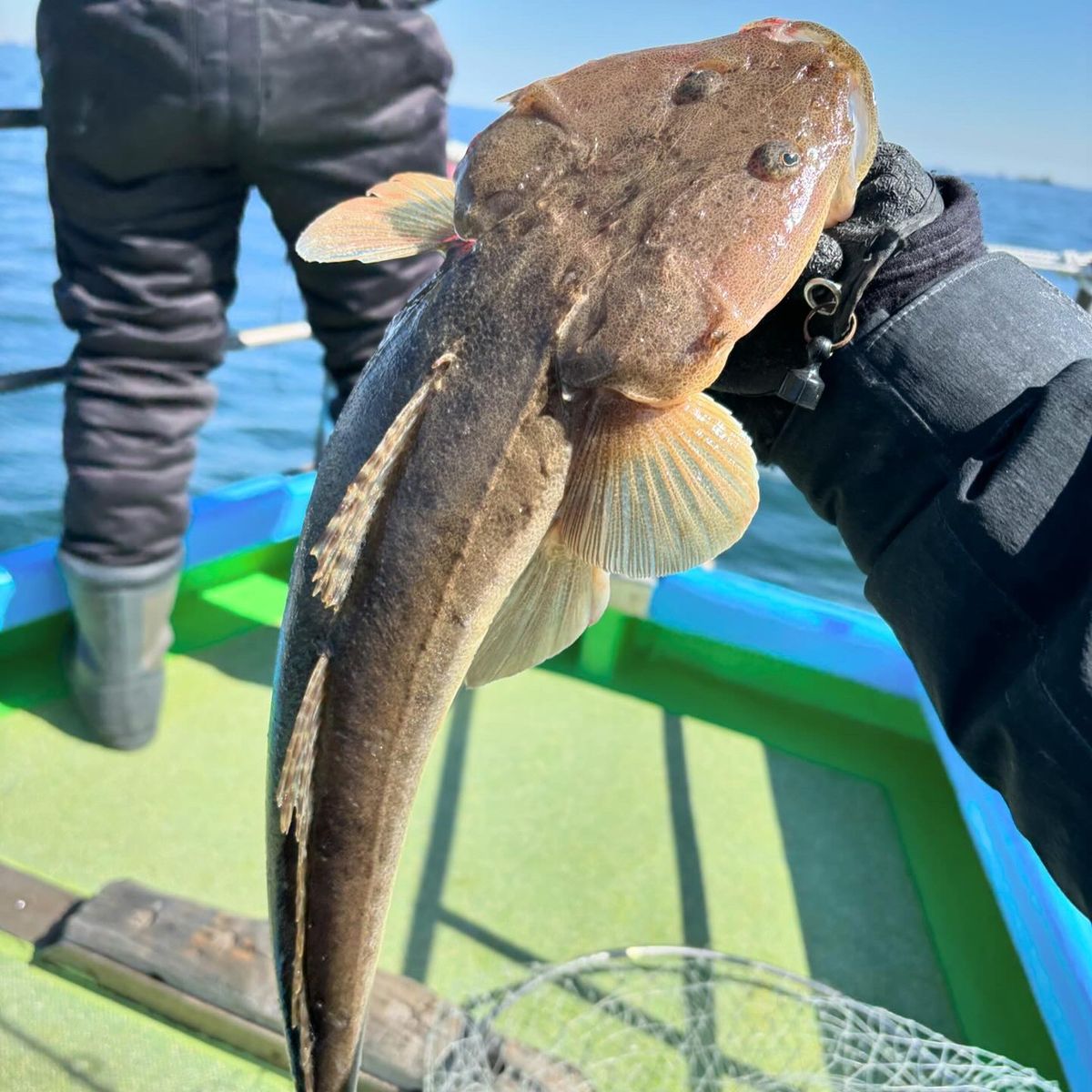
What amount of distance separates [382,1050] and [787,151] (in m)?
2.13

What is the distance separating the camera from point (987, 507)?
1475 mm

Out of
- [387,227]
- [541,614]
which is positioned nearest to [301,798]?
[541,614]

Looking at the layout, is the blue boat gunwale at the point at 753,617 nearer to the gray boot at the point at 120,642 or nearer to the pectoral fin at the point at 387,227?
the gray boot at the point at 120,642

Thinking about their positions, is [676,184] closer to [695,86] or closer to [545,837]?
[695,86]

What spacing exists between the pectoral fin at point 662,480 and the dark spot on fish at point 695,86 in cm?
46

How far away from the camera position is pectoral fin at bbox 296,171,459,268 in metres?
1.58

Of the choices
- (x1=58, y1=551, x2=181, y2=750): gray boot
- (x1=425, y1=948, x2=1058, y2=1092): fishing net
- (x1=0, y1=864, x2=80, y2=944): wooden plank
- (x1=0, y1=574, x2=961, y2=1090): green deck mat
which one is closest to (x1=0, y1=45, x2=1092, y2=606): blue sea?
(x1=58, y1=551, x2=181, y2=750): gray boot

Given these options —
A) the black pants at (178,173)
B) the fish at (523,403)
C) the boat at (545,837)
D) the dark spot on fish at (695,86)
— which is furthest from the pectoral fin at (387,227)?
the boat at (545,837)

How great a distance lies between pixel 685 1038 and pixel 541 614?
65.7 inches

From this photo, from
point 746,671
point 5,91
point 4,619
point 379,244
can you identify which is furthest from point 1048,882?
point 5,91

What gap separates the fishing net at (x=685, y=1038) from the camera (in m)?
2.38

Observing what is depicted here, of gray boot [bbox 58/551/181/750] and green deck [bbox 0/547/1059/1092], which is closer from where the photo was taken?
green deck [bbox 0/547/1059/1092]

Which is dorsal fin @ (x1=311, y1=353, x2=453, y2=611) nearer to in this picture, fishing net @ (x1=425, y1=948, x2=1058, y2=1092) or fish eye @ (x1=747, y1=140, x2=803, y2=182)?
fish eye @ (x1=747, y1=140, x2=803, y2=182)

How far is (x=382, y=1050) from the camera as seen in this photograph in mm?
2395
